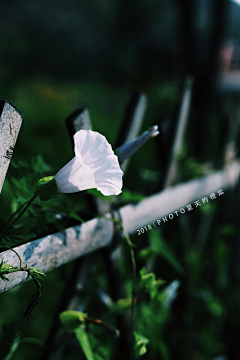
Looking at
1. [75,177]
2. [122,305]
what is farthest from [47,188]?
[122,305]

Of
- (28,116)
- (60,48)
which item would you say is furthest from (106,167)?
(60,48)

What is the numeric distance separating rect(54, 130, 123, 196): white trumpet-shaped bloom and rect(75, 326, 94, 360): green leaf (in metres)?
0.36

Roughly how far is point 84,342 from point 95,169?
41cm

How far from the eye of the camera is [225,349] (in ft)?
4.97

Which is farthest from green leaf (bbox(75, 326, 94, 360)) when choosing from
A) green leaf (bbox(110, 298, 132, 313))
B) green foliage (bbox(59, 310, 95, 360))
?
green leaf (bbox(110, 298, 132, 313))

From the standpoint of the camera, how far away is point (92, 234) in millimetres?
649

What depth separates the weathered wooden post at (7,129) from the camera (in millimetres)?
400

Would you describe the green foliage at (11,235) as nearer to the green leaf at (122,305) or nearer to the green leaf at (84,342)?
the green leaf at (84,342)

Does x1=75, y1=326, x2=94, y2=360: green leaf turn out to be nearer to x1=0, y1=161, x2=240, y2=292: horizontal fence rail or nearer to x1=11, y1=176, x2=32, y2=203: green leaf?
x1=0, y1=161, x2=240, y2=292: horizontal fence rail

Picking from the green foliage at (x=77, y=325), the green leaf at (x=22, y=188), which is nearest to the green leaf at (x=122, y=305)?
the green foliage at (x=77, y=325)

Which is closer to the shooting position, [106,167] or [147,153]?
[106,167]

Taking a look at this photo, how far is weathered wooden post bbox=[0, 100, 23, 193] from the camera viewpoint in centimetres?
40

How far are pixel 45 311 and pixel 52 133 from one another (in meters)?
2.00

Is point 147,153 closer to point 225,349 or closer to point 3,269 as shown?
point 225,349
